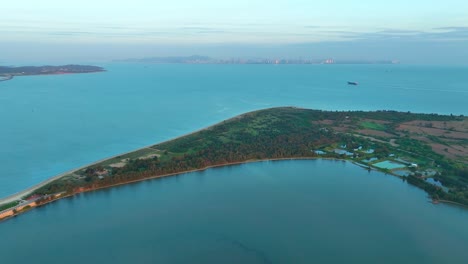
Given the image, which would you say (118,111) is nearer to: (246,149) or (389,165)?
(246,149)

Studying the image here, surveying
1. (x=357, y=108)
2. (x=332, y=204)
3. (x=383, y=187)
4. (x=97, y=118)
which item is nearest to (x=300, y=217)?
(x=332, y=204)

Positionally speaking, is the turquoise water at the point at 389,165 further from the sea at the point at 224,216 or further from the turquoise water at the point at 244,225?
the turquoise water at the point at 244,225

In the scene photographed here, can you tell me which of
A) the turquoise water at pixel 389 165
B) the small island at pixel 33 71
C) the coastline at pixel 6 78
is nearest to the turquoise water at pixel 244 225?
the turquoise water at pixel 389 165

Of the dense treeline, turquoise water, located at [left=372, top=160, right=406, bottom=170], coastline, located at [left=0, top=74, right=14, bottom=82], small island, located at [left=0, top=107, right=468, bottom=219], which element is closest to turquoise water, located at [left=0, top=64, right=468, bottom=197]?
small island, located at [left=0, top=107, right=468, bottom=219]

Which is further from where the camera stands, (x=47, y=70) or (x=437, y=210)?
(x=47, y=70)

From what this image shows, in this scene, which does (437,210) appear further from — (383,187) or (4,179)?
(4,179)

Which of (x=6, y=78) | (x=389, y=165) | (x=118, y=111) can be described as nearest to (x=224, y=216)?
(x=389, y=165)

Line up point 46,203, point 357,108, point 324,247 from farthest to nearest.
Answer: point 357,108 < point 46,203 < point 324,247
